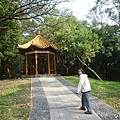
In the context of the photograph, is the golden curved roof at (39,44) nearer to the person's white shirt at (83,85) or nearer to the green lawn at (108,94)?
the green lawn at (108,94)

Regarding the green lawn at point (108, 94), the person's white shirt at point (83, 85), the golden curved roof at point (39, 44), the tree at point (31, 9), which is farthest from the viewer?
the golden curved roof at point (39, 44)

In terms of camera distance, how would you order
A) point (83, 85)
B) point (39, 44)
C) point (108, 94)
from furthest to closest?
1. point (39, 44)
2. point (108, 94)
3. point (83, 85)

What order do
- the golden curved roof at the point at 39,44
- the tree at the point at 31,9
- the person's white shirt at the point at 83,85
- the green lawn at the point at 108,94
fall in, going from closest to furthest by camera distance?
the person's white shirt at the point at 83,85
the green lawn at the point at 108,94
the tree at the point at 31,9
the golden curved roof at the point at 39,44

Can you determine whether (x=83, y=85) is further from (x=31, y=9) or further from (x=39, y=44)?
(x=39, y=44)

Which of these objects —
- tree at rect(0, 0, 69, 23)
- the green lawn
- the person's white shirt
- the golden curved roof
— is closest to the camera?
the person's white shirt

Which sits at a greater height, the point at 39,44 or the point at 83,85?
the point at 39,44

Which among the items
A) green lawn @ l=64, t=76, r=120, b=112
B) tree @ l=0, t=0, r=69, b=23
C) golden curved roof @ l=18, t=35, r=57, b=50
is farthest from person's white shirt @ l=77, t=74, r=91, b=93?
golden curved roof @ l=18, t=35, r=57, b=50

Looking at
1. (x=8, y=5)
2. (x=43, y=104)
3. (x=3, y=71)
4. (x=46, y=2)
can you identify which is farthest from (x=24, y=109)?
(x=3, y=71)

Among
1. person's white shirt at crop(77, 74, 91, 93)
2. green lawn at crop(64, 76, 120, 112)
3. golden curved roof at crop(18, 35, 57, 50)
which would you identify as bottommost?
green lawn at crop(64, 76, 120, 112)

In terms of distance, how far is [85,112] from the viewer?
5.59 meters

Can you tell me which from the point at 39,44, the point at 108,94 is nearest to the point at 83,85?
the point at 108,94

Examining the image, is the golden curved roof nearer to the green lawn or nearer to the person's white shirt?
the green lawn

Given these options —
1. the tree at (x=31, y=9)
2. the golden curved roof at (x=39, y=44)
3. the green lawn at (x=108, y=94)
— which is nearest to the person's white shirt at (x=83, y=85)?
the green lawn at (x=108, y=94)

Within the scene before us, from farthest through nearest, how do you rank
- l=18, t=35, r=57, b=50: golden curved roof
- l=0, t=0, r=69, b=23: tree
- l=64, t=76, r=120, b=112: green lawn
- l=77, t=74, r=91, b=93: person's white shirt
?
1. l=18, t=35, r=57, b=50: golden curved roof
2. l=0, t=0, r=69, b=23: tree
3. l=64, t=76, r=120, b=112: green lawn
4. l=77, t=74, r=91, b=93: person's white shirt
